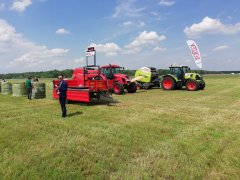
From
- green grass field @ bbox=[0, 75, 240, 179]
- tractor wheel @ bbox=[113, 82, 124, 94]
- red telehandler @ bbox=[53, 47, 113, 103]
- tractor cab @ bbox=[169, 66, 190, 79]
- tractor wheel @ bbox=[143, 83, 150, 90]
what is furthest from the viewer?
tractor wheel @ bbox=[143, 83, 150, 90]

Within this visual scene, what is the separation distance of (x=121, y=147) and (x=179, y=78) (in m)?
16.0

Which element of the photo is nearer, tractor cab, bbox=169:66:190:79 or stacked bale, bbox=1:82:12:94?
stacked bale, bbox=1:82:12:94

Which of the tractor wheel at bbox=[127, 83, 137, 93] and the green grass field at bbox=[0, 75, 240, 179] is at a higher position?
A: the tractor wheel at bbox=[127, 83, 137, 93]

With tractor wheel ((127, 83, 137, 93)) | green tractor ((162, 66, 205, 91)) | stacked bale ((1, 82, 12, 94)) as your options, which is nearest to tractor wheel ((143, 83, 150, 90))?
green tractor ((162, 66, 205, 91))

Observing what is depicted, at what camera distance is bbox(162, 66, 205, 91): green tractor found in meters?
19.9

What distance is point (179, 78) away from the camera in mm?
20500

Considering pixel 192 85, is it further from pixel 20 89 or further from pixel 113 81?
pixel 20 89

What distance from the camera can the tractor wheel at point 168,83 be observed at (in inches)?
801

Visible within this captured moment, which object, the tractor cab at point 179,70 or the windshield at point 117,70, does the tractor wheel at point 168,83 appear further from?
the windshield at point 117,70

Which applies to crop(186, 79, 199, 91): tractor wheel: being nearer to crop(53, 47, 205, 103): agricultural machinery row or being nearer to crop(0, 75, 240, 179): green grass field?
crop(53, 47, 205, 103): agricultural machinery row

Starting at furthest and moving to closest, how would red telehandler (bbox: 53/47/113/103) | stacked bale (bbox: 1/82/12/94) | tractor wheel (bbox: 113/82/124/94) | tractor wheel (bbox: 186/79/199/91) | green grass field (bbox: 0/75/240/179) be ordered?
tractor wheel (bbox: 186/79/199/91) → stacked bale (bbox: 1/82/12/94) → tractor wheel (bbox: 113/82/124/94) → red telehandler (bbox: 53/47/113/103) → green grass field (bbox: 0/75/240/179)

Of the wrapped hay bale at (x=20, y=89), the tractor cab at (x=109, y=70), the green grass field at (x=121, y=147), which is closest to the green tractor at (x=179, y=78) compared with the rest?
the tractor cab at (x=109, y=70)

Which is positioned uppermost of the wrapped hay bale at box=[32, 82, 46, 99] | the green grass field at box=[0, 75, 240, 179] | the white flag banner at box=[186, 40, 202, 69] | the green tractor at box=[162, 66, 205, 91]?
the white flag banner at box=[186, 40, 202, 69]

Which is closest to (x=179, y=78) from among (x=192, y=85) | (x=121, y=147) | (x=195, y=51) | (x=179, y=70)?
(x=179, y=70)
